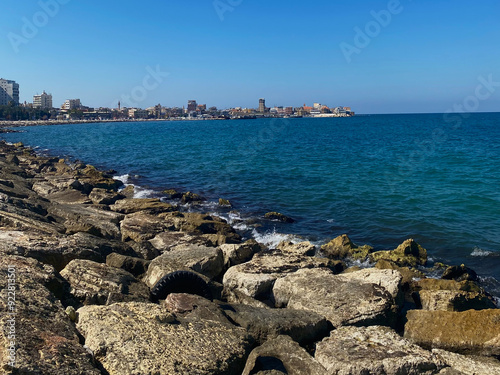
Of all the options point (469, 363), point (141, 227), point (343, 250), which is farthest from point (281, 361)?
point (141, 227)

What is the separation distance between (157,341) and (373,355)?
3.59 meters

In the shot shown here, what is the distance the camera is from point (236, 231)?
17.9m

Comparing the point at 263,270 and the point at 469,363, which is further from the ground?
the point at 263,270

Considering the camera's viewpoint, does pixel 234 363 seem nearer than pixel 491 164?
Yes

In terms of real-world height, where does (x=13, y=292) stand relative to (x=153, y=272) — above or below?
above

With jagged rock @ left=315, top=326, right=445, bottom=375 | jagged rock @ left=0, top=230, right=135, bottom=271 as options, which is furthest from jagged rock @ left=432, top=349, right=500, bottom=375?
jagged rock @ left=0, top=230, right=135, bottom=271

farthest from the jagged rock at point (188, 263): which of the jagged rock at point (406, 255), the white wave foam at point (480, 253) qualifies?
the white wave foam at point (480, 253)

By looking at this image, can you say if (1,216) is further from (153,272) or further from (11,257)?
(153,272)

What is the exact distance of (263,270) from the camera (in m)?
10.3

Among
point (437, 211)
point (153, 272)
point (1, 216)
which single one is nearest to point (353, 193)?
point (437, 211)

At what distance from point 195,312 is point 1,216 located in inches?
280

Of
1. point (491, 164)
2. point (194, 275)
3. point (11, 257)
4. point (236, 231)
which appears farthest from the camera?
point (491, 164)

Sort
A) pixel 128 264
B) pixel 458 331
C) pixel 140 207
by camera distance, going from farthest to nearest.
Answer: pixel 140 207
pixel 128 264
pixel 458 331

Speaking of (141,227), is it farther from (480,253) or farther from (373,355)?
(480,253)
